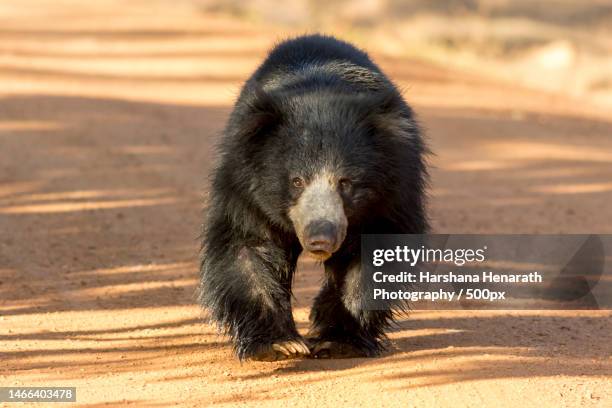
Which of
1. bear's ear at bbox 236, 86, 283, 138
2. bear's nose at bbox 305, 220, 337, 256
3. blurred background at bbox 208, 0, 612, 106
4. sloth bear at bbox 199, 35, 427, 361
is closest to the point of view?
bear's nose at bbox 305, 220, 337, 256

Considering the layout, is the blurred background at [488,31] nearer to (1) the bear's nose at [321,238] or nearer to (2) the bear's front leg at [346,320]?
(2) the bear's front leg at [346,320]

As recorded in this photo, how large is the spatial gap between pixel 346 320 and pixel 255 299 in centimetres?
55

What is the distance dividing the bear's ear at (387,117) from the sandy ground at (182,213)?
4.14 feet

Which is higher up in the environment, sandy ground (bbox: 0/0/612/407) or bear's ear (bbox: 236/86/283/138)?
bear's ear (bbox: 236/86/283/138)

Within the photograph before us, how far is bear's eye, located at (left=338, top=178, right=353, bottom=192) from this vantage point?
590 cm

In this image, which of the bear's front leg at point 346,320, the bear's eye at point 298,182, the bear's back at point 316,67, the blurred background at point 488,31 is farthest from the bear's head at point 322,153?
the blurred background at point 488,31

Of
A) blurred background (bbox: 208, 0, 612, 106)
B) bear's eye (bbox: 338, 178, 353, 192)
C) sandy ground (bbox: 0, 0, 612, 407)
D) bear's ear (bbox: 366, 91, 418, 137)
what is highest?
bear's ear (bbox: 366, 91, 418, 137)

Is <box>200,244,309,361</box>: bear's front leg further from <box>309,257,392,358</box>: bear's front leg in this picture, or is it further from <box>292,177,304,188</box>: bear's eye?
<box>292,177,304,188</box>: bear's eye

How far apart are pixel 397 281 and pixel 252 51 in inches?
389

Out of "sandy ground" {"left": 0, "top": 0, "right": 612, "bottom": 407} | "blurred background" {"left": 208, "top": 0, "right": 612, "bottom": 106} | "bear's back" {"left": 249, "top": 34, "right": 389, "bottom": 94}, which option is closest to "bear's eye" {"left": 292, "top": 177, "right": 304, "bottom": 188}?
"bear's back" {"left": 249, "top": 34, "right": 389, "bottom": 94}

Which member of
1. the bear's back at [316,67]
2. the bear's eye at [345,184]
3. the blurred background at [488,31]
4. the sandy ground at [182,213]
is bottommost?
the sandy ground at [182,213]

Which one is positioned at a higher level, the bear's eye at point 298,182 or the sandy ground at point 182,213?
the bear's eye at point 298,182

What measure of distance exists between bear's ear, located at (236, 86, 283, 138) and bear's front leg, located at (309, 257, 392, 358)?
0.86 m

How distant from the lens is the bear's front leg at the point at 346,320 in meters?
6.33
